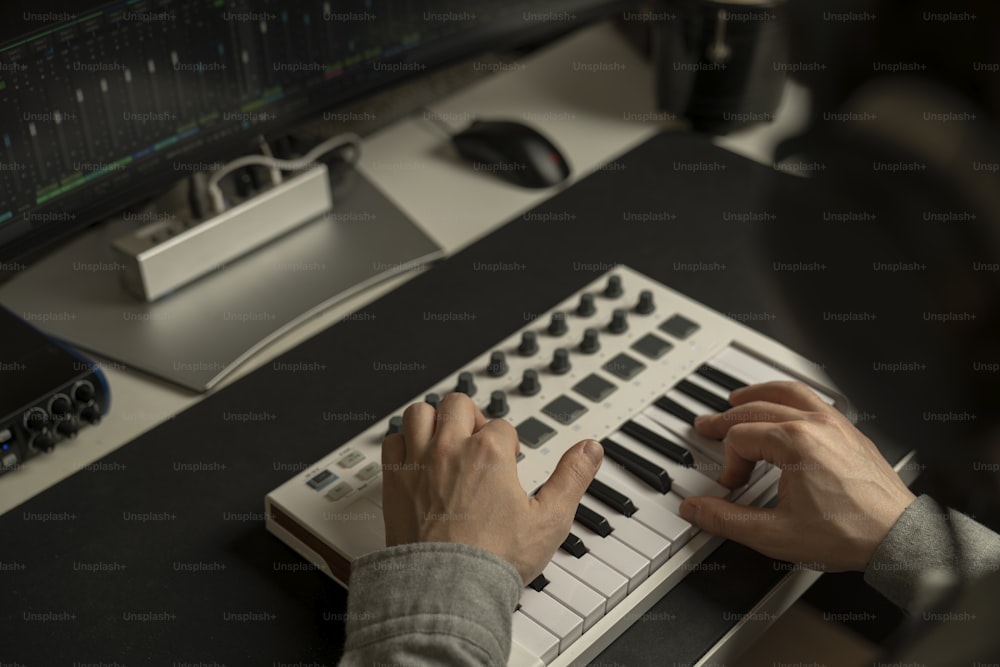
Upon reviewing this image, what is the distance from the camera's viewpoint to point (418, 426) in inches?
42.5

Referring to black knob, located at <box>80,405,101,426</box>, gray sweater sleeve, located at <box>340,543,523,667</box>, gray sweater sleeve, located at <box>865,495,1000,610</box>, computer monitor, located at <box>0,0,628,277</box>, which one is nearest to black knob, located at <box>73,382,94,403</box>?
black knob, located at <box>80,405,101,426</box>

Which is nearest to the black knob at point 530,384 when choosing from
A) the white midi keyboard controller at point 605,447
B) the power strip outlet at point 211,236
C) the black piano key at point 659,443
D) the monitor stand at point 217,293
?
the white midi keyboard controller at point 605,447

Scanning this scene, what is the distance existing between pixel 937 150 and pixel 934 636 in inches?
14.8

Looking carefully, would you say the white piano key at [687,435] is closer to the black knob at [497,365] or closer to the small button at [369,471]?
the black knob at [497,365]

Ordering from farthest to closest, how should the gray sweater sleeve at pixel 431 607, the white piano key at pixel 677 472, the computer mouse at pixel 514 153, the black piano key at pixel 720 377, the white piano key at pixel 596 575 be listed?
the computer mouse at pixel 514 153
the black piano key at pixel 720 377
the white piano key at pixel 677 472
the white piano key at pixel 596 575
the gray sweater sleeve at pixel 431 607

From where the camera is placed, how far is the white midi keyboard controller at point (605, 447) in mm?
1007

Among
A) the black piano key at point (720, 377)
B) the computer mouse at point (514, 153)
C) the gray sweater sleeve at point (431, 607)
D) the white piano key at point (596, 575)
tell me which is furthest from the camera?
the computer mouse at point (514, 153)

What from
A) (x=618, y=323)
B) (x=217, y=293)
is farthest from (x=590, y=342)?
(x=217, y=293)

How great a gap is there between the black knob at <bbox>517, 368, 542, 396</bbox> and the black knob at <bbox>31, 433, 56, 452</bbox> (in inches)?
19.5

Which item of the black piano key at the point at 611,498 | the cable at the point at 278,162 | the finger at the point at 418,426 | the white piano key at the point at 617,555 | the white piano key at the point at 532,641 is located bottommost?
the white piano key at the point at 532,641

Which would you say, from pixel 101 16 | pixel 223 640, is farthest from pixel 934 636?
pixel 101 16

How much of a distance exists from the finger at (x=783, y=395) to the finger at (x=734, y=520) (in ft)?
0.42

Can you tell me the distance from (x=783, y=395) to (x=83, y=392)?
730 mm

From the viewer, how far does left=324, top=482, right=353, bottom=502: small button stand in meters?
1.09
